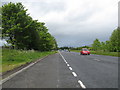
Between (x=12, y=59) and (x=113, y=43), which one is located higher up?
(x=113, y=43)

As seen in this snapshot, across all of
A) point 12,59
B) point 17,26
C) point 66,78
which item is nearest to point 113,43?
point 17,26

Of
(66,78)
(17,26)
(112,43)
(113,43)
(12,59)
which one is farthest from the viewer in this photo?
(112,43)

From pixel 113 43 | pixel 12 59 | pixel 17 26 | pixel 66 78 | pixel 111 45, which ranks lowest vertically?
pixel 66 78

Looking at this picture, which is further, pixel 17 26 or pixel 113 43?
pixel 113 43

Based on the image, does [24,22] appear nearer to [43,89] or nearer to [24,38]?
[24,38]

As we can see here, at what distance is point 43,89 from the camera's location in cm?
494

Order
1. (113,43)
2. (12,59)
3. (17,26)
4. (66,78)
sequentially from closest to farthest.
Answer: (66,78) → (12,59) → (17,26) → (113,43)

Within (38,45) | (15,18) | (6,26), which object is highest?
(15,18)

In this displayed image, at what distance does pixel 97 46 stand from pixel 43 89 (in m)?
82.8

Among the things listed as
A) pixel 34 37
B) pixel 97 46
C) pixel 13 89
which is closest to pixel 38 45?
pixel 34 37

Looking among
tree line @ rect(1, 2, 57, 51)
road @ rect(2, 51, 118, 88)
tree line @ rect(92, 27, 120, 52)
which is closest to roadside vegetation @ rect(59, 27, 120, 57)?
tree line @ rect(92, 27, 120, 52)

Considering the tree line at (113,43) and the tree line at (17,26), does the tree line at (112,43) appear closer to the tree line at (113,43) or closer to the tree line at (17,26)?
the tree line at (113,43)

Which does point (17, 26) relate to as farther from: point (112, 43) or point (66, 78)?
point (112, 43)

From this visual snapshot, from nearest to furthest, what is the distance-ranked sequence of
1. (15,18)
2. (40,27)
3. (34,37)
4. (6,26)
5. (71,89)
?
1. (71,89)
2. (6,26)
3. (15,18)
4. (34,37)
5. (40,27)
